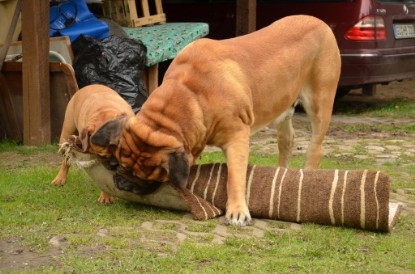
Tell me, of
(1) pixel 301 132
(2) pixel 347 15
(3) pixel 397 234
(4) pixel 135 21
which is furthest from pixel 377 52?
(3) pixel 397 234

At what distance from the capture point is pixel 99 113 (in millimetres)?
6148

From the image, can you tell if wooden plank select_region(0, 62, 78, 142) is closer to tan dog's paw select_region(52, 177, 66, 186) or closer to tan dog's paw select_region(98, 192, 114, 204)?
tan dog's paw select_region(52, 177, 66, 186)

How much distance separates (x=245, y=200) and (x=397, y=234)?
3.49 feet

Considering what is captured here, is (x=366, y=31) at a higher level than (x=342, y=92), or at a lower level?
higher

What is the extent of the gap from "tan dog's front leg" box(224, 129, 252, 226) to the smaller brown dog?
0.79 metres

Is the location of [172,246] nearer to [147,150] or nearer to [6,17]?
[147,150]

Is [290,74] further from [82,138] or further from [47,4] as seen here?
[47,4]

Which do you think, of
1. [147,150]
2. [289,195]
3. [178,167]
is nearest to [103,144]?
[147,150]

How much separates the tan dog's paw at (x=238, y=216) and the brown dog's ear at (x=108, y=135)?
0.91 meters

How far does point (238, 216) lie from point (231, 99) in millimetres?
840

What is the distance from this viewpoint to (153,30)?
11.4 meters

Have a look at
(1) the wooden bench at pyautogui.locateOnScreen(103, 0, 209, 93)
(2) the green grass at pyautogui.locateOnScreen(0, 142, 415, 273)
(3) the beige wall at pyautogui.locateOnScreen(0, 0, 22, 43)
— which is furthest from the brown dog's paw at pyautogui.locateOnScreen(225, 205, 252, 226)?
(3) the beige wall at pyautogui.locateOnScreen(0, 0, 22, 43)

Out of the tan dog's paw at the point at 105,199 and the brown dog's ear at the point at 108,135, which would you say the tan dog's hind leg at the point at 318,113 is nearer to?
the tan dog's paw at the point at 105,199

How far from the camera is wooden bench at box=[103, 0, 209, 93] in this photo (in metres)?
10.4
